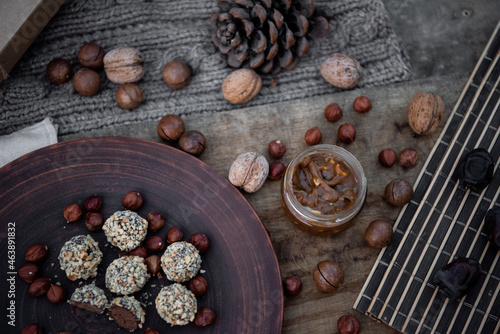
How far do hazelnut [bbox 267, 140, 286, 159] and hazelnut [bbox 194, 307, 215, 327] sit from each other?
548mm

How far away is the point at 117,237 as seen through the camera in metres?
1.27

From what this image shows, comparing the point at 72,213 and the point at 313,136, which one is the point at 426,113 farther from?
the point at 72,213

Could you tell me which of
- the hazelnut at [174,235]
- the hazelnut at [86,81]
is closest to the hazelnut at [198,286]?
the hazelnut at [174,235]

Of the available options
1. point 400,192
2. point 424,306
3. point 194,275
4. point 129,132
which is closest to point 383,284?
point 424,306

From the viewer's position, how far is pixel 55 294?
1218 mm

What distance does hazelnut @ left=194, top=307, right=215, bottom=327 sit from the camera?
1.23m

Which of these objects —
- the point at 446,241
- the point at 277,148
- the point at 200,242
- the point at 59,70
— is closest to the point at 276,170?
the point at 277,148

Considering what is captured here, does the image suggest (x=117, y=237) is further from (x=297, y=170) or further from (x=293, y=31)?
(x=293, y=31)

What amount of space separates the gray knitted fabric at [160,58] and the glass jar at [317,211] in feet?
1.07

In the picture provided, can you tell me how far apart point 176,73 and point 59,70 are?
0.41m

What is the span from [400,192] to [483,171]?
256 millimetres

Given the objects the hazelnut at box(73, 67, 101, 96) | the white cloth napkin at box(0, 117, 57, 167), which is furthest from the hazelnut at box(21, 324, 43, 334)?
the hazelnut at box(73, 67, 101, 96)

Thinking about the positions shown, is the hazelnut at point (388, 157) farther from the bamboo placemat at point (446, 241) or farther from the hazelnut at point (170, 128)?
the hazelnut at point (170, 128)

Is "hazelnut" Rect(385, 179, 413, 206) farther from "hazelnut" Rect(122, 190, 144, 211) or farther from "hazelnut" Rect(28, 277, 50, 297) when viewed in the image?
"hazelnut" Rect(28, 277, 50, 297)
